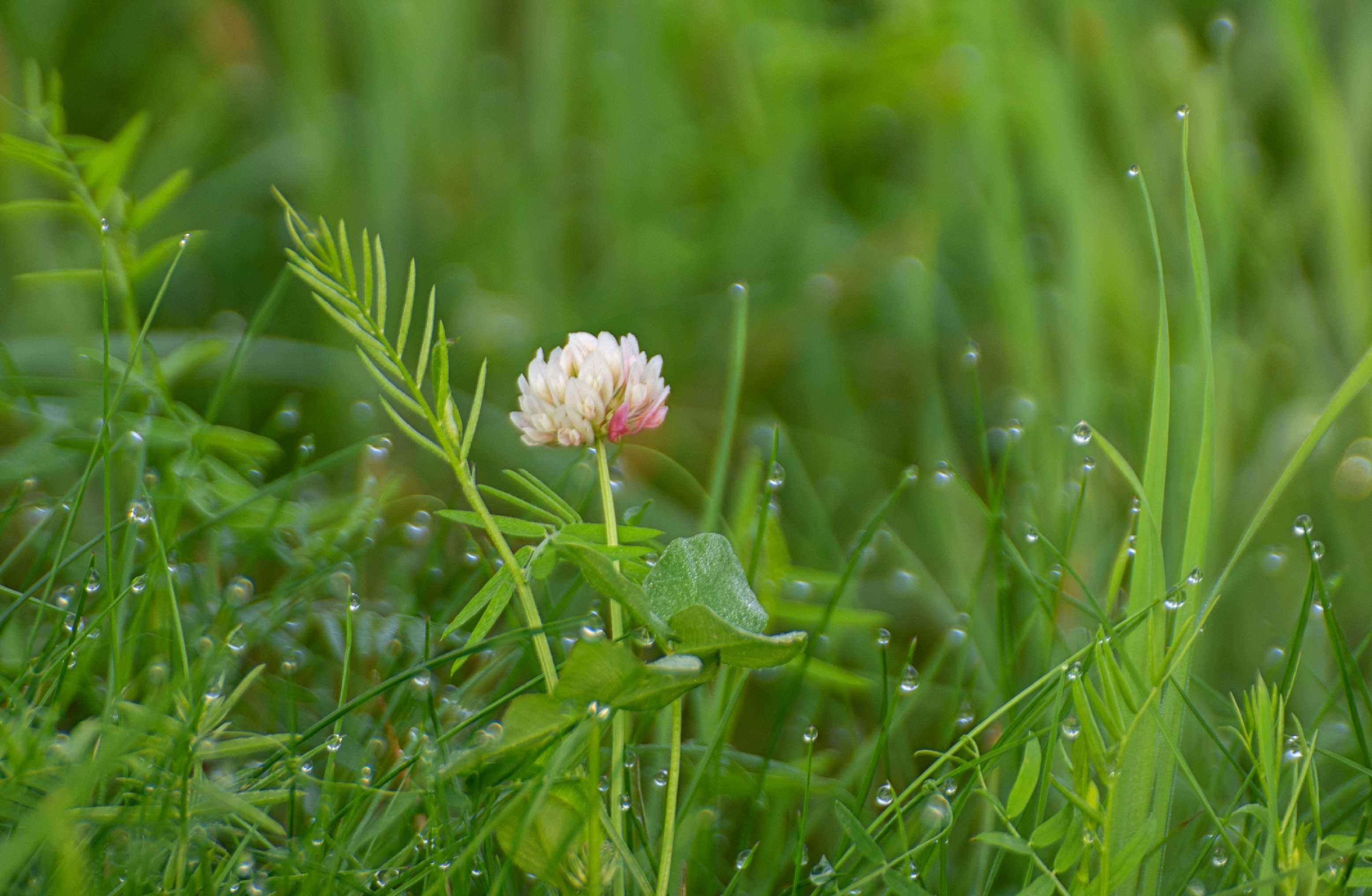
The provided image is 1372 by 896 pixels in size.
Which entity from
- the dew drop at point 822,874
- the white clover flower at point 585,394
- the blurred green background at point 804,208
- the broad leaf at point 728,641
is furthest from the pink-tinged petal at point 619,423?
the blurred green background at point 804,208

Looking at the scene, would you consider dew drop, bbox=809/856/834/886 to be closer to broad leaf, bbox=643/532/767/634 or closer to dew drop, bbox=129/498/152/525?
broad leaf, bbox=643/532/767/634

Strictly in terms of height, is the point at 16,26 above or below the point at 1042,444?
above

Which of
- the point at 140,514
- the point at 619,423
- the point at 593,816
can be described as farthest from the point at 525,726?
the point at 140,514

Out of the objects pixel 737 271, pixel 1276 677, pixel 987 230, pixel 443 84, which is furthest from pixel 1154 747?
pixel 443 84

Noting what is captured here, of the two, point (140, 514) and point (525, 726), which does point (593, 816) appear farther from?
point (140, 514)

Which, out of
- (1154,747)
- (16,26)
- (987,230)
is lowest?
(1154,747)

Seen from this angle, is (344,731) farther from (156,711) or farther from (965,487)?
(965,487)

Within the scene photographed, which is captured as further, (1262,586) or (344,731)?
(1262,586)

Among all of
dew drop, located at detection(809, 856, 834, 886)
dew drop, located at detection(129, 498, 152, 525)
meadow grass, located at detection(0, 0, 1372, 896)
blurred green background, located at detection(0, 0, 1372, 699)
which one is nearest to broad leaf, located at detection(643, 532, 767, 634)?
meadow grass, located at detection(0, 0, 1372, 896)

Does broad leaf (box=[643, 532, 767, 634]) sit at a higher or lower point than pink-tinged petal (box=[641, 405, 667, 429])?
lower
